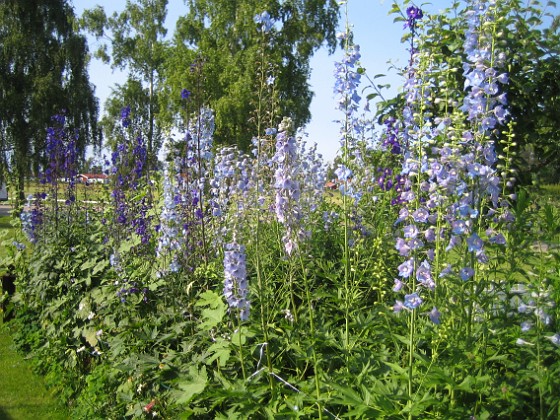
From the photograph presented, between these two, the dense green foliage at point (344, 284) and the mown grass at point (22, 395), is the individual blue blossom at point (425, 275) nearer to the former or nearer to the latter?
the dense green foliage at point (344, 284)

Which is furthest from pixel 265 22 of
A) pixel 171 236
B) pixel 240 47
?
pixel 240 47

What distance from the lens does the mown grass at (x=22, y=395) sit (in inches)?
177

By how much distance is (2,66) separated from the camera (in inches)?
842

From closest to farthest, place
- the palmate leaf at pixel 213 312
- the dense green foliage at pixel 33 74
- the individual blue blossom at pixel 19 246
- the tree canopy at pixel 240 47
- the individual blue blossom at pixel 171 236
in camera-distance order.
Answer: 1. the palmate leaf at pixel 213 312
2. the individual blue blossom at pixel 171 236
3. the individual blue blossom at pixel 19 246
4. the dense green foliage at pixel 33 74
5. the tree canopy at pixel 240 47

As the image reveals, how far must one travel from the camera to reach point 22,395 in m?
4.87

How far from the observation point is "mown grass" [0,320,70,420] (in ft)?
14.8

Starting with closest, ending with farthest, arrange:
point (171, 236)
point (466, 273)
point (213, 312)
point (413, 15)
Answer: point (466, 273)
point (213, 312)
point (413, 15)
point (171, 236)

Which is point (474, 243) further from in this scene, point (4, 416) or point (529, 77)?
point (4, 416)

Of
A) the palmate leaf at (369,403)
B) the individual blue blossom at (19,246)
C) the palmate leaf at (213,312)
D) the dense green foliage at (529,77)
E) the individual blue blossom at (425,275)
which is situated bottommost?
the palmate leaf at (369,403)

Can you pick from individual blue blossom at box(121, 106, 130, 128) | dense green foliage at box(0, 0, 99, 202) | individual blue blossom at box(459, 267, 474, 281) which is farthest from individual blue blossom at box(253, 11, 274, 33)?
dense green foliage at box(0, 0, 99, 202)

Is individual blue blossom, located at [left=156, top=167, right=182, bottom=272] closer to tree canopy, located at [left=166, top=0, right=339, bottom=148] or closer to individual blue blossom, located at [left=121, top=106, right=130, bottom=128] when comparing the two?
individual blue blossom, located at [left=121, top=106, right=130, bottom=128]

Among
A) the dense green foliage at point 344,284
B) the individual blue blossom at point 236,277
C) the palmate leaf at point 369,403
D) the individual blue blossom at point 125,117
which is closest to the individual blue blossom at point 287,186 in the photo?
the dense green foliage at point 344,284

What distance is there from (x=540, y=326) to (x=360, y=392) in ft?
2.74

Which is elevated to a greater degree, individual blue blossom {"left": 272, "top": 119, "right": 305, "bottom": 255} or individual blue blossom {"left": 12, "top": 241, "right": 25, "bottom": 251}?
individual blue blossom {"left": 272, "top": 119, "right": 305, "bottom": 255}
